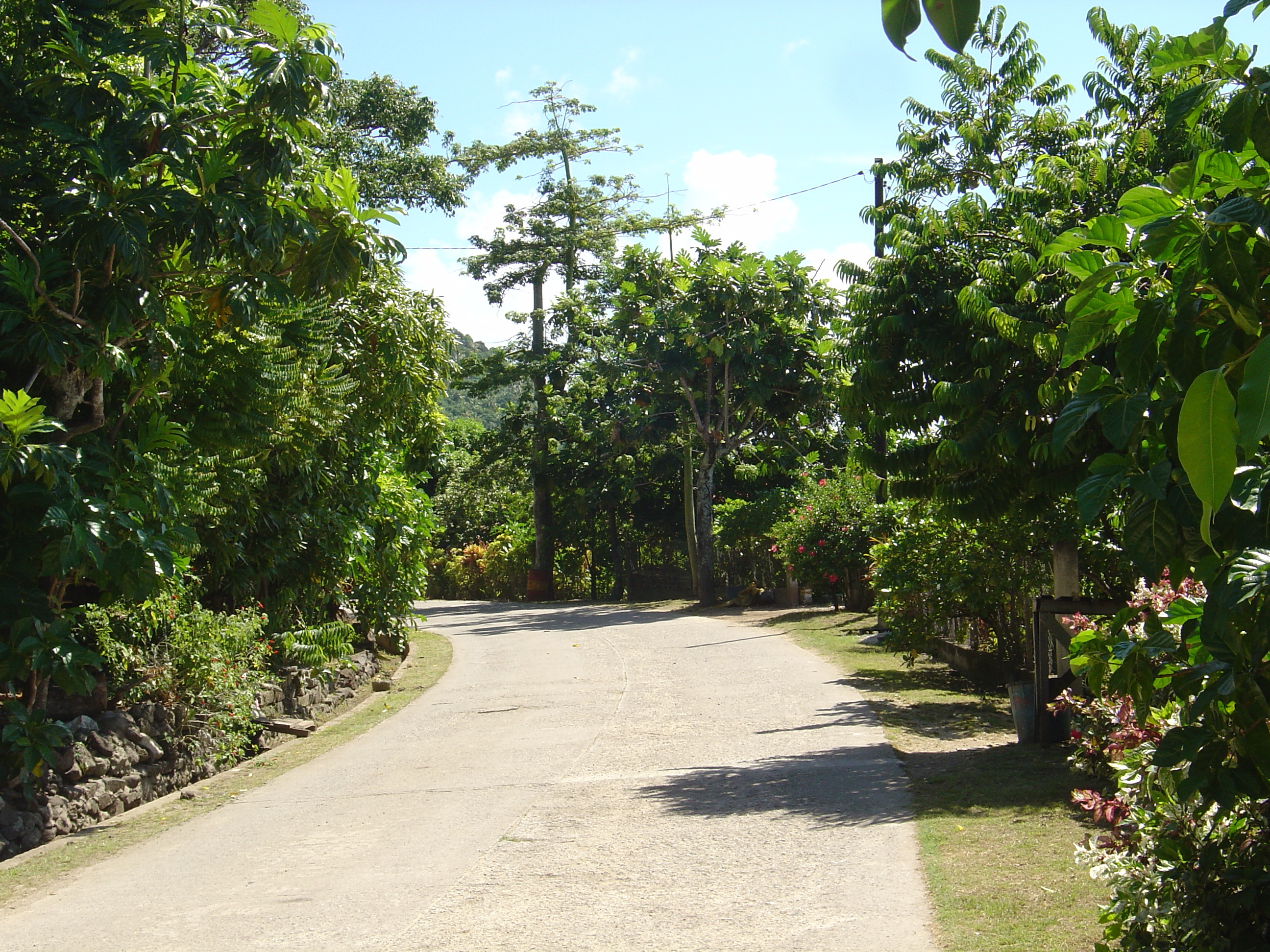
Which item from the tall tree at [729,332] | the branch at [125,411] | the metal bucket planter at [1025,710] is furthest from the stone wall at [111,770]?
the tall tree at [729,332]

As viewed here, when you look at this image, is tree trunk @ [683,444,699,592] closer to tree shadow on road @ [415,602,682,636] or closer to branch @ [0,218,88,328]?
tree shadow on road @ [415,602,682,636]

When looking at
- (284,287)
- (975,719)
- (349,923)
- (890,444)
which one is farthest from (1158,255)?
(975,719)

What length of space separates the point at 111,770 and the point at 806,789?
5.15 meters

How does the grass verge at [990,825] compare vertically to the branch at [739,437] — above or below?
below

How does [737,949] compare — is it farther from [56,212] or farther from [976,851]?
[56,212]

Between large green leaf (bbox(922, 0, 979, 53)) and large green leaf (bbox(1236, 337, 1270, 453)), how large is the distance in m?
0.48

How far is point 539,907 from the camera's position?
568 cm

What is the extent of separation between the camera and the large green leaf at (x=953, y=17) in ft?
4.00

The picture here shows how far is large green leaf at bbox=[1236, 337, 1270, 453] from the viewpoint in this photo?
3.94 feet

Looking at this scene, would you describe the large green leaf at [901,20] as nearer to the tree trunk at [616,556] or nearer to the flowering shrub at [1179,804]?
the flowering shrub at [1179,804]

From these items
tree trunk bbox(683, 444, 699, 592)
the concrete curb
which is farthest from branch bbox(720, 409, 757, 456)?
the concrete curb

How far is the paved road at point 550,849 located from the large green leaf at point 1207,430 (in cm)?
420

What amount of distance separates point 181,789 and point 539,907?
459 cm

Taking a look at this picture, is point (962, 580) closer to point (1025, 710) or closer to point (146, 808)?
point (1025, 710)
